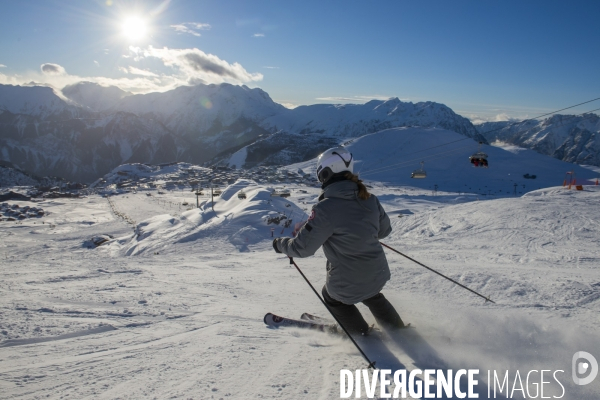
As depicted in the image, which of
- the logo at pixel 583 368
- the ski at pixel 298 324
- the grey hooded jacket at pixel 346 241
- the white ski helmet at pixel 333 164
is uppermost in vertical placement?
the white ski helmet at pixel 333 164

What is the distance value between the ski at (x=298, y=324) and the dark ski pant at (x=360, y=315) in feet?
1.10

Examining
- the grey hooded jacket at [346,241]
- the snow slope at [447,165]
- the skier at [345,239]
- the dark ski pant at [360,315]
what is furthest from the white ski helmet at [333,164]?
the snow slope at [447,165]

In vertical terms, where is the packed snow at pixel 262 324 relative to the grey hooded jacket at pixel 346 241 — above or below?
below

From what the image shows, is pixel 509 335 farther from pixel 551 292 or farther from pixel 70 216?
pixel 70 216

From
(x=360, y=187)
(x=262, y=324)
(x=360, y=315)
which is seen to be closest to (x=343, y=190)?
(x=360, y=187)

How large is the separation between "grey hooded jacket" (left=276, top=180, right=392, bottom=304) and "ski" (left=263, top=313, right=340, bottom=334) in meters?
0.60

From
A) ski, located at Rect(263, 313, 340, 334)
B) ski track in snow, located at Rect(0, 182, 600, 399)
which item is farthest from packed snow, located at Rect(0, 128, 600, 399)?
ski, located at Rect(263, 313, 340, 334)

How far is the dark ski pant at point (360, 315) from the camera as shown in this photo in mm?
3732

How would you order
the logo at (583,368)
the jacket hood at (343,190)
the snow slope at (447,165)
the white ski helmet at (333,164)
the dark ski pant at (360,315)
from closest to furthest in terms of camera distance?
the logo at (583,368), the jacket hood at (343,190), the white ski helmet at (333,164), the dark ski pant at (360,315), the snow slope at (447,165)

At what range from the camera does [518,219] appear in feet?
43.1

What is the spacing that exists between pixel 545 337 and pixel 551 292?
81.3 inches

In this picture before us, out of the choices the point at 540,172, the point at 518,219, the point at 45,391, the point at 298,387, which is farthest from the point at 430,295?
→ the point at 540,172

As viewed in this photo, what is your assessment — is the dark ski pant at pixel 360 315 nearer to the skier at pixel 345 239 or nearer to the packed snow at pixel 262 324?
the skier at pixel 345 239

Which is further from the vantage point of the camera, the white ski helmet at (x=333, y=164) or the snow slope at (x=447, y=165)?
the snow slope at (x=447, y=165)
